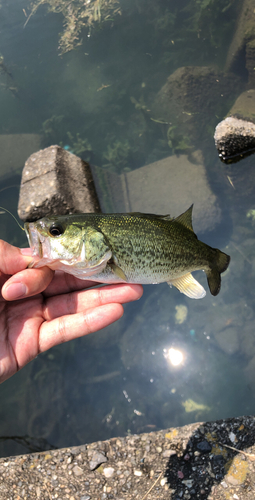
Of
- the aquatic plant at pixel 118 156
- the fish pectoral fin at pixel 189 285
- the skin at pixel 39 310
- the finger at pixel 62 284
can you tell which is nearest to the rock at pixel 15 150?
the aquatic plant at pixel 118 156

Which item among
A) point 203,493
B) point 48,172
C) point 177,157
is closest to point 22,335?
point 203,493

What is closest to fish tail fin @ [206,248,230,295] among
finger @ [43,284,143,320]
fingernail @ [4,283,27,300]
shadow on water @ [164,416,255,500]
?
finger @ [43,284,143,320]

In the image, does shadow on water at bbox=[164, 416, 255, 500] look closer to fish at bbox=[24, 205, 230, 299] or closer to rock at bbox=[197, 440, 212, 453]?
rock at bbox=[197, 440, 212, 453]

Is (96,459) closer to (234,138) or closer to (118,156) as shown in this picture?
(118,156)

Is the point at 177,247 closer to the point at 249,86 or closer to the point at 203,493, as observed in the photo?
the point at 203,493

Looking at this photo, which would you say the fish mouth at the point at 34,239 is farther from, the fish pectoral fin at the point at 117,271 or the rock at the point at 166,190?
the rock at the point at 166,190

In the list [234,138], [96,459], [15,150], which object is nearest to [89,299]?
[96,459]

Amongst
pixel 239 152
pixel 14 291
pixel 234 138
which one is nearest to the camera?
pixel 14 291
